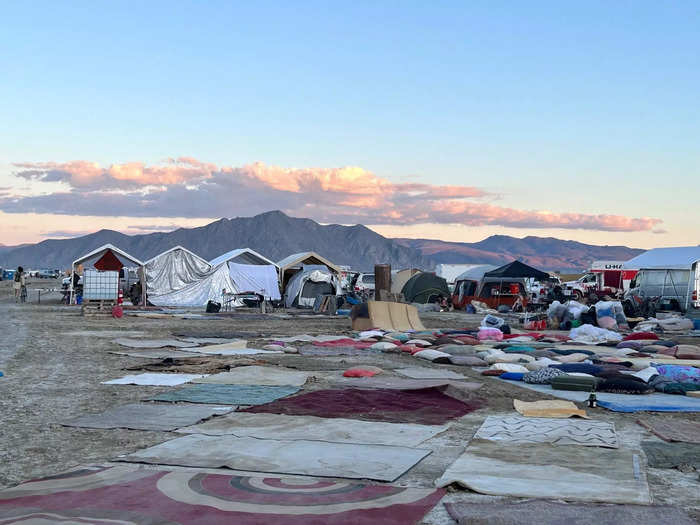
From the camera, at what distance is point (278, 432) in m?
6.80

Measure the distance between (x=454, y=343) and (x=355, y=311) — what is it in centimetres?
568

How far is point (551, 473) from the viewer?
209 inches

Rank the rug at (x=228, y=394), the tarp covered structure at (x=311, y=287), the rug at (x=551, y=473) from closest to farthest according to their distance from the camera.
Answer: the rug at (x=551, y=473) < the rug at (x=228, y=394) < the tarp covered structure at (x=311, y=287)

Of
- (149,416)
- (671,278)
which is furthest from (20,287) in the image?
(149,416)

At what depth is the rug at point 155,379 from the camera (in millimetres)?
10047

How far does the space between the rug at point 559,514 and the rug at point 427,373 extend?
6508 millimetres

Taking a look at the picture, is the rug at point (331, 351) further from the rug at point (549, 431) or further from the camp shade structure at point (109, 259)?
the camp shade structure at point (109, 259)

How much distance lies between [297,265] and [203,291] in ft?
19.1

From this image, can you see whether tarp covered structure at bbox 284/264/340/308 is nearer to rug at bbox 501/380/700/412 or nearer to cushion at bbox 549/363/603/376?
cushion at bbox 549/363/603/376

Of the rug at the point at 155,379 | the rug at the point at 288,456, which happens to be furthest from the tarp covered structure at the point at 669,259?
the rug at the point at 288,456

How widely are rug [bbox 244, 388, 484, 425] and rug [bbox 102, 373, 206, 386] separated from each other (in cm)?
216

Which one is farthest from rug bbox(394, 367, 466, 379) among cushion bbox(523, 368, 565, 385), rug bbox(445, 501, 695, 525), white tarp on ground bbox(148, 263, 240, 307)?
white tarp on ground bbox(148, 263, 240, 307)

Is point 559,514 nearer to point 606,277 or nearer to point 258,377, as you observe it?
point 258,377

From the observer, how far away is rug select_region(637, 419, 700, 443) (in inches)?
263
